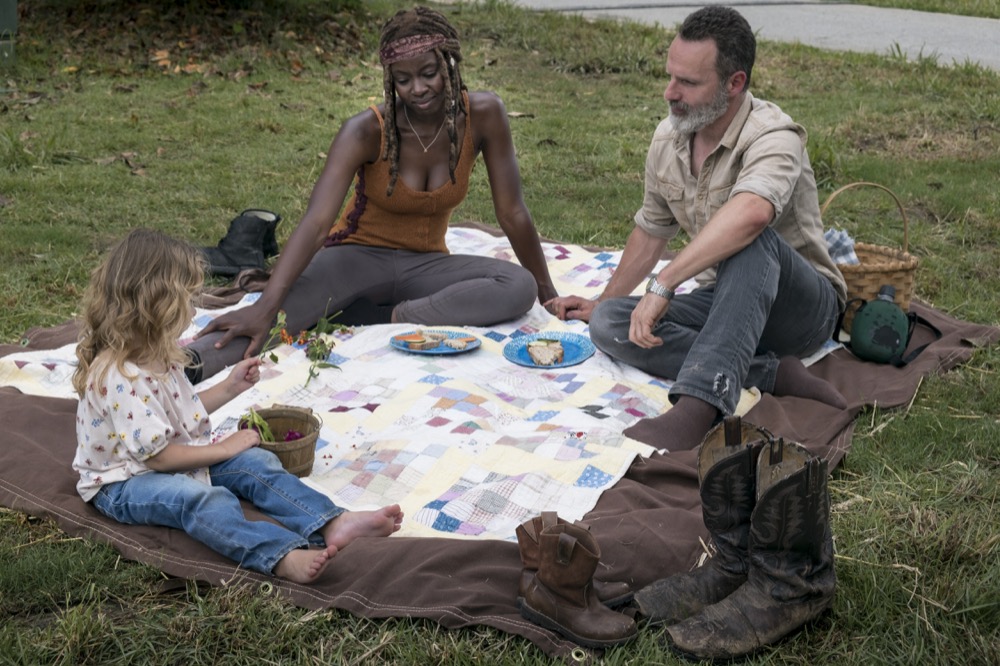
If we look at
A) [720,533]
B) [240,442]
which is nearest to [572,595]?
[720,533]

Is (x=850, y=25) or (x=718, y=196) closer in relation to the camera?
(x=718, y=196)

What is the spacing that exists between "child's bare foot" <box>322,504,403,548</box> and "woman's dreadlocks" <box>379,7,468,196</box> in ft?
6.64

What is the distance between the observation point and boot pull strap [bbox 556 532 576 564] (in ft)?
9.24

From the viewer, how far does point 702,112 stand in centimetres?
427

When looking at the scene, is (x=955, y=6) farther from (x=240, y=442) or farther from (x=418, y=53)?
(x=240, y=442)

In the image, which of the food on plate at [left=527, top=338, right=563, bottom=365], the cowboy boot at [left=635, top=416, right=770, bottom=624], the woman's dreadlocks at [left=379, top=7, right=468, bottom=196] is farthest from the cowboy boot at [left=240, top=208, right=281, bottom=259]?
the cowboy boot at [left=635, top=416, right=770, bottom=624]

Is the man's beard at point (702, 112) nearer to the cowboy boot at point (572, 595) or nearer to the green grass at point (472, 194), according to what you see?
the green grass at point (472, 194)

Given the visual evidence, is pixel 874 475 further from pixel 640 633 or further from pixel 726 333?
pixel 640 633

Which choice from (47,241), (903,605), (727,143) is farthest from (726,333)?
(47,241)

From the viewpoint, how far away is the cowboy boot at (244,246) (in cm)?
576

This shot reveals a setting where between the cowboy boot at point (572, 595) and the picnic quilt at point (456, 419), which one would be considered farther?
the picnic quilt at point (456, 419)

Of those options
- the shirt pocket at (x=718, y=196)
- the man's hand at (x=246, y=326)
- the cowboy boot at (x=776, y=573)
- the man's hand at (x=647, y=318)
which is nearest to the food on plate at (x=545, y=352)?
the man's hand at (x=647, y=318)

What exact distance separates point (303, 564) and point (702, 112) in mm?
2301

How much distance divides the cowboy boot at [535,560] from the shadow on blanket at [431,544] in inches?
3.1
